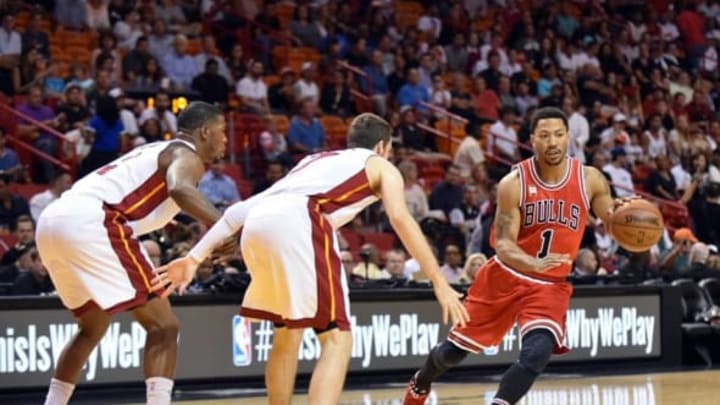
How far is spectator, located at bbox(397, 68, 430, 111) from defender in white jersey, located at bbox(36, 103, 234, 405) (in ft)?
41.4

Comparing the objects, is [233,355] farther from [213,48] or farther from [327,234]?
[213,48]

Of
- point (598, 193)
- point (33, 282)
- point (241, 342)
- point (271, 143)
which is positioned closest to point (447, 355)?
point (598, 193)

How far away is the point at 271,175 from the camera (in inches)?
671

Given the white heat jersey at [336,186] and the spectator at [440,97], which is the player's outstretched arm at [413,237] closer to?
the white heat jersey at [336,186]

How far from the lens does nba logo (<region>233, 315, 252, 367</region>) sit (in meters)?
13.1

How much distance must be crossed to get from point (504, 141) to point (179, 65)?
4.70 metres

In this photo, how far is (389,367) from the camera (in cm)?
1393

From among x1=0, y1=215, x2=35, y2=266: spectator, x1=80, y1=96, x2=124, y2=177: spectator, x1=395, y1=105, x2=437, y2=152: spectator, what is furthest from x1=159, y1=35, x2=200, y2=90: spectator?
x1=0, y1=215, x2=35, y2=266: spectator

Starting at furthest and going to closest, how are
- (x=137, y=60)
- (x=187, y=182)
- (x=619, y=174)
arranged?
(x=619, y=174)
(x=137, y=60)
(x=187, y=182)

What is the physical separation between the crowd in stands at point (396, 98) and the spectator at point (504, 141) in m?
0.03

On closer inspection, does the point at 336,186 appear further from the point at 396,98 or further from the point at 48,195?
the point at 396,98

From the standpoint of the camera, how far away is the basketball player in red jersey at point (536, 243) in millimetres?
8852

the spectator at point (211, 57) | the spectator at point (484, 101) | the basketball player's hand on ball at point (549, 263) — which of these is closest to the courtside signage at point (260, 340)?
the basketball player's hand on ball at point (549, 263)

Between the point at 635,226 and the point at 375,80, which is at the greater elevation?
the point at 375,80
